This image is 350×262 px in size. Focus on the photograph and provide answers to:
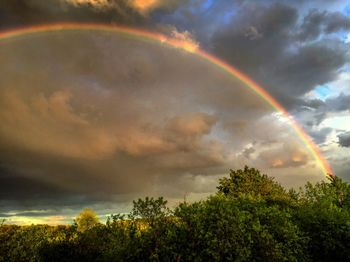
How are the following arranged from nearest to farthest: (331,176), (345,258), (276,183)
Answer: (345,258) → (331,176) → (276,183)

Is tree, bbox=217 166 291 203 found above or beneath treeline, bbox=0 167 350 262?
above

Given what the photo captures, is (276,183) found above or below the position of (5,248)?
above

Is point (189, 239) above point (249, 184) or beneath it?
beneath

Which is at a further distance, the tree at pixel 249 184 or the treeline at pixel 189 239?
the tree at pixel 249 184

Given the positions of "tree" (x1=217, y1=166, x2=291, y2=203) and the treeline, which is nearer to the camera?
the treeline

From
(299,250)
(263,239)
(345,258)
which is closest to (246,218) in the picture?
(263,239)

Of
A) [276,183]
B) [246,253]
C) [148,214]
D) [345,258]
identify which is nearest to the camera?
[246,253]

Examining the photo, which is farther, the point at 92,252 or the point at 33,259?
the point at 92,252

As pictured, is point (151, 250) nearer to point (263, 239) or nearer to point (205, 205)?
point (205, 205)

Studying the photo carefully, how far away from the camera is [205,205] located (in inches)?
1006

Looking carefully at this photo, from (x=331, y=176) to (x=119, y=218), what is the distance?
170 feet

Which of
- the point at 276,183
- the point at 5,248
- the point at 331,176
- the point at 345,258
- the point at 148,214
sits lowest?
the point at 345,258

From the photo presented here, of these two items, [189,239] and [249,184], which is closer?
[189,239]

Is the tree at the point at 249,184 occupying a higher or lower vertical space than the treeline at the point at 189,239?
higher
